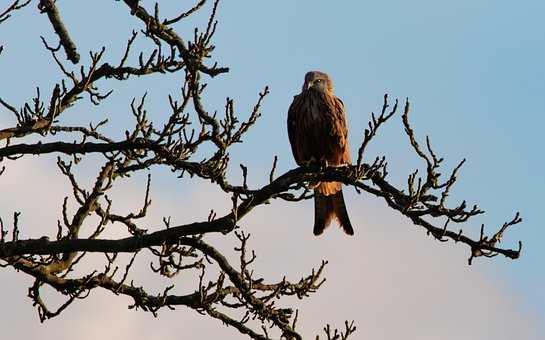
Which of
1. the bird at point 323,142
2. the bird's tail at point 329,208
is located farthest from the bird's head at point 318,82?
the bird's tail at point 329,208

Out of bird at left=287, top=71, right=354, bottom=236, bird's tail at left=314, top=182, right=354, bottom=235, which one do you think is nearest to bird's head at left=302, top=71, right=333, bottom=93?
bird at left=287, top=71, right=354, bottom=236

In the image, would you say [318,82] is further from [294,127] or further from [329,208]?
[329,208]

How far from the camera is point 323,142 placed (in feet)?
29.1

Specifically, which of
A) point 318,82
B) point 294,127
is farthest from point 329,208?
point 318,82

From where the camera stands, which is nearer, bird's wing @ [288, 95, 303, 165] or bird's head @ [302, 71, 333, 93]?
bird's wing @ [288, 95, 303, 165]

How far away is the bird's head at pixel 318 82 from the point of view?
9570 millimetres

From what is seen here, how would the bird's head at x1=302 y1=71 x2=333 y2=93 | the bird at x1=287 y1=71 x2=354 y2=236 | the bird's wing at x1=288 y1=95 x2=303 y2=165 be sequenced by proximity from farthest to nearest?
the bird's head at x1=302 y1=71 x2=333 y2=93 → the bird's wing at x1=288 y1=95 x2=303 y2=165 → the bird at x1=287 y1=71 x2=354 y2=236

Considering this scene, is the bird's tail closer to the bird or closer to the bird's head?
the bird

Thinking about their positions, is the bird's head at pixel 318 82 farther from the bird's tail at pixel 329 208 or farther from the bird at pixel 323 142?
the bird's tail at pixel 329 208

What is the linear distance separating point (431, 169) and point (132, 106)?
201cm

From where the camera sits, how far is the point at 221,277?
22.0ft

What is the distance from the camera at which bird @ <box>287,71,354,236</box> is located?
8.79 m

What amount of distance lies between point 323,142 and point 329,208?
610mm

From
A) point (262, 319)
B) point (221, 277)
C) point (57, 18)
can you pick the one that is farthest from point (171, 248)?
point (57, 18)
